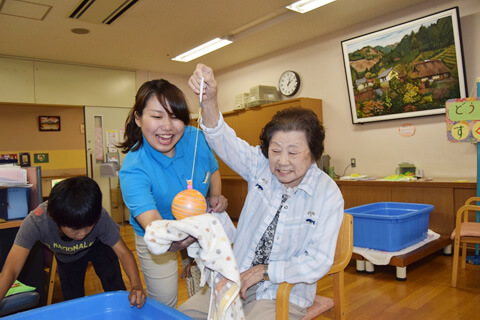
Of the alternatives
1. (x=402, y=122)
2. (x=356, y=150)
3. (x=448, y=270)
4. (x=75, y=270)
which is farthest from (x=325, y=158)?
(x=75, y=270)

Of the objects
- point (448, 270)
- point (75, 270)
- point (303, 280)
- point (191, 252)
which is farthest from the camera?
point (448, 270)

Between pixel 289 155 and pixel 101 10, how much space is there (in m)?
3.58

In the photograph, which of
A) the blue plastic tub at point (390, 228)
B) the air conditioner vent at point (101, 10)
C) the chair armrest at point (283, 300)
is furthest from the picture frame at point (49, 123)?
the chair armrest at point (283, 300)

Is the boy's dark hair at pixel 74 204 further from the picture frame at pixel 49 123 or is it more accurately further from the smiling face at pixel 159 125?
the picture frame at pixel 49 123

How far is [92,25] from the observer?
4.55m

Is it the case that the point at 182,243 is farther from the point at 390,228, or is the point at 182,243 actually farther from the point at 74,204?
the point at 390,228

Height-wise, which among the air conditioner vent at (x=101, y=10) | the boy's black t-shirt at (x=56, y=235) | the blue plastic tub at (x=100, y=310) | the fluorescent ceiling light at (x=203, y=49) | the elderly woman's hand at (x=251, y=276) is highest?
the fluorescent ceiling light at (x=203, y=49)

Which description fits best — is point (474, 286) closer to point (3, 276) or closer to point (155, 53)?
point (3, 276)

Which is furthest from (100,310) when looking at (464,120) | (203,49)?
(203,49)

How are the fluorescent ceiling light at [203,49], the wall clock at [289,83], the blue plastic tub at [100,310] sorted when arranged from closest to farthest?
the blue plastic tub at [100,310] → the fluorescent ceiling light at [203,49] → the wall clock at [289,83]

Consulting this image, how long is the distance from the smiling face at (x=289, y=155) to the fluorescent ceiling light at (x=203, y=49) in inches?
165

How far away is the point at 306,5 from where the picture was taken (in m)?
4.16

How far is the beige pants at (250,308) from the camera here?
4.42 feet

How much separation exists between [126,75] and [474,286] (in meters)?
6.16
